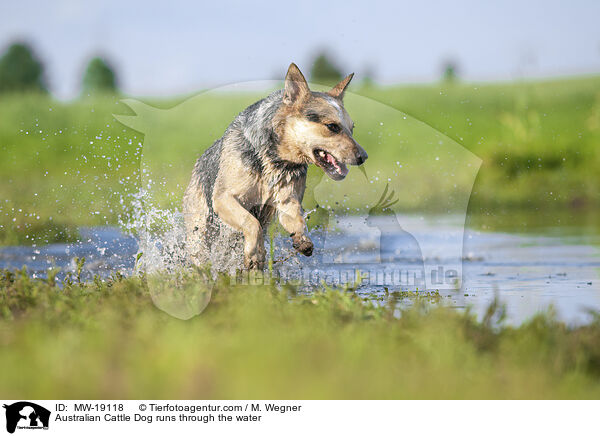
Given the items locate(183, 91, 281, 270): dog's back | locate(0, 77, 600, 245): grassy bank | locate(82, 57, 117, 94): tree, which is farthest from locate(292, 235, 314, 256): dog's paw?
locate(82, 57, 117, 94): tree

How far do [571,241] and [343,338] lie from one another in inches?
297

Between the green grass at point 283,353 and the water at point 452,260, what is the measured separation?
2.56 ft

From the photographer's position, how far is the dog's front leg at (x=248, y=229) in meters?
6.02

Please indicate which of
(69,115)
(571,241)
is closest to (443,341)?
(571,241)

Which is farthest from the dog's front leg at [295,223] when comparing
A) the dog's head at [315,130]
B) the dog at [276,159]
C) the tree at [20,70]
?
the tree at [20,70]

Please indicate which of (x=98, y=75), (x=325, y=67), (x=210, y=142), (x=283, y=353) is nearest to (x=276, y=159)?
(x=283, y=353)

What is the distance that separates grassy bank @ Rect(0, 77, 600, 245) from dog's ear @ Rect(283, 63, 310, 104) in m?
1.05

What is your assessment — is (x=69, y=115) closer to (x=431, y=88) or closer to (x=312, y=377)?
(x=431, y=88)

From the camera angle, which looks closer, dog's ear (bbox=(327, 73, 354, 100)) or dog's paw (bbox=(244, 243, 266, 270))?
dog's paw (bbox=(244, 243, 266, 270))

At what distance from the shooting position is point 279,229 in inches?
293

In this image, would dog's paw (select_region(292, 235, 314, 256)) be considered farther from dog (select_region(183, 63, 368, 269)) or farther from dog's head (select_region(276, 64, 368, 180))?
dog's head (select_region(276, 64, 368, 180))

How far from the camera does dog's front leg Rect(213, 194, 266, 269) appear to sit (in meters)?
6.02

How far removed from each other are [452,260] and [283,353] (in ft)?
20.0

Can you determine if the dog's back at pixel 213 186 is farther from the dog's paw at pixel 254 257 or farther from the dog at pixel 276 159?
the dog's paw at pixel 254 257
